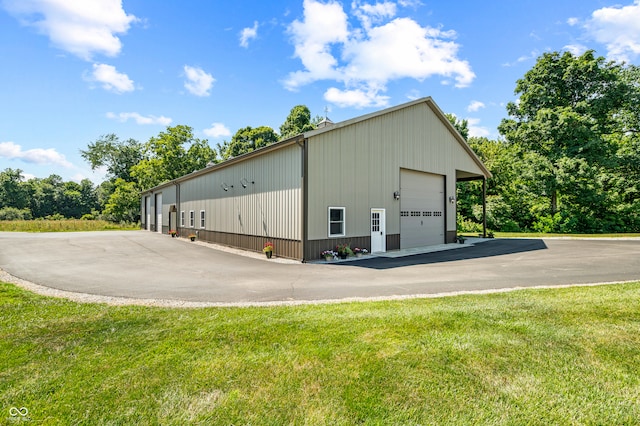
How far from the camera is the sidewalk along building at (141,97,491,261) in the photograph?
1130 centimetres

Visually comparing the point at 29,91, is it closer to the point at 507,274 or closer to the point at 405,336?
the point at 405,336

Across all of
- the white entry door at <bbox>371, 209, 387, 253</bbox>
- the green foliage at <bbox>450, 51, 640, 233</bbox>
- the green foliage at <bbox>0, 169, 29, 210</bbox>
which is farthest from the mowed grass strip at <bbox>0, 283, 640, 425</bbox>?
the green foliage at <bbox>0, 169, 29, 210</bbox>

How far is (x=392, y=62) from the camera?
505 inches

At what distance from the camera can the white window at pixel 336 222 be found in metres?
11.8

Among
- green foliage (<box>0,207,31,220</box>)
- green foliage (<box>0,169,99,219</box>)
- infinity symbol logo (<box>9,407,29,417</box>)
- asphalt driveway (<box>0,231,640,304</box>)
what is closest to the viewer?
infinity symbol logo (<box>9,407,29,417</box>)

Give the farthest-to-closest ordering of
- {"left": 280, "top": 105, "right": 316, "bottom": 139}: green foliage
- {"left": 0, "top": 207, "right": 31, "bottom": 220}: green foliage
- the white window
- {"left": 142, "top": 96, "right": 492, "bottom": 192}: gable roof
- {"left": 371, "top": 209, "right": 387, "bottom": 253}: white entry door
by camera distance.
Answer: {"left": 0, "top": 207, "right": 31, "bottom": 220}: green foliage
{"left": 280, "top": 105, "right": 316, "bottom": 139}: green foliage
{"left": 371, "top": 209, "right": 387, "bottom": 253}: white entry door
the white window
{"left": 142, "top": 96, "right": 492, "bottom": 192}: gable roof

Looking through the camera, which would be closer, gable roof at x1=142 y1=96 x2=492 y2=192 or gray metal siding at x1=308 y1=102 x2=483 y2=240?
gable roof at x1=142 y1=96 x2=492 y2=192

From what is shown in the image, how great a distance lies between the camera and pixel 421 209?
1587 centimetres

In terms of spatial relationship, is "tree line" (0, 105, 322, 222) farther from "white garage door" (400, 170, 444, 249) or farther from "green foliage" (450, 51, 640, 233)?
"white garage door" (400, 170, 444, 249)

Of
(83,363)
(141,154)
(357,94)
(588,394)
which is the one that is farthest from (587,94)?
(141,154)

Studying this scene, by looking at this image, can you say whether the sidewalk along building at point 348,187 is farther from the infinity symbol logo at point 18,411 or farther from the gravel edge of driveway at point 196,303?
the infinity symbol logo at point 18,411

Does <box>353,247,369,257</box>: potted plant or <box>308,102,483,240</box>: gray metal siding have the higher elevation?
<box>308,102,483,240</box>: gray metal siding

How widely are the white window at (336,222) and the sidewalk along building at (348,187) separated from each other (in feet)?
0.13

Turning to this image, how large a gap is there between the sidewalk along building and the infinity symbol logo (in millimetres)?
8629
